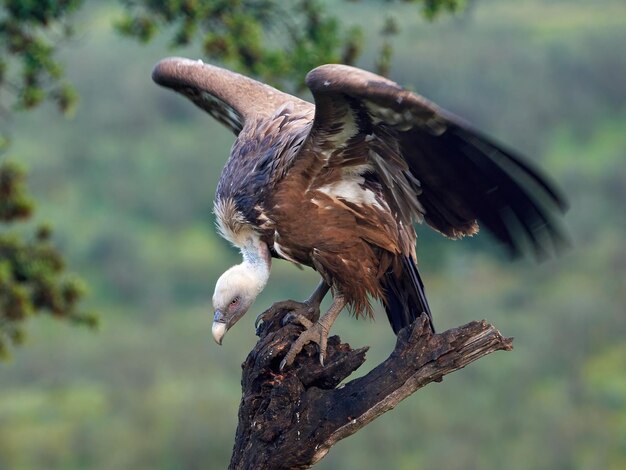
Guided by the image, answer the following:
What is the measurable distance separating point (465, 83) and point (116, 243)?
9.55 metres

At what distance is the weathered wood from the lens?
612cm

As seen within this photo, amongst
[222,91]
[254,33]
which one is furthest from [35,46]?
[222,91]

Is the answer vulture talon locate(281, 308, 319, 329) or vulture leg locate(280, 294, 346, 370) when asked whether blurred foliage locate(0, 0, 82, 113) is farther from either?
vulture leg locate(280, 294, 346, 370)

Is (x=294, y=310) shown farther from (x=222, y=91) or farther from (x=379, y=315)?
(x=379, y=315)

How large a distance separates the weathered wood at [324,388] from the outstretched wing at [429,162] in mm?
689

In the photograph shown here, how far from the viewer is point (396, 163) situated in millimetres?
6965

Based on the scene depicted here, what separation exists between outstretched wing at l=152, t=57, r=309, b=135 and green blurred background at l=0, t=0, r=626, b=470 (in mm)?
13779

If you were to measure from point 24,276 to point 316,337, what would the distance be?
A: 5162 millimetres

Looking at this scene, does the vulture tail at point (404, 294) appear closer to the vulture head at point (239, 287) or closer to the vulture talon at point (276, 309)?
the vulture talon at point (276, 309)

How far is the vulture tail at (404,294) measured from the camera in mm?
7301

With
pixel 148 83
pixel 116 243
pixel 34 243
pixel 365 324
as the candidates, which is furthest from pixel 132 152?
pixel 34 243

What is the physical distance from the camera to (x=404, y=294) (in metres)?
7.51

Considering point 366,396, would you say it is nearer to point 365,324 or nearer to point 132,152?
point 365,324

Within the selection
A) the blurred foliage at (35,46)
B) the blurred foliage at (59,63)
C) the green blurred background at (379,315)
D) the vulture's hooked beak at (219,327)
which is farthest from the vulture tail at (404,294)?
the green blurred background at (379,315)
